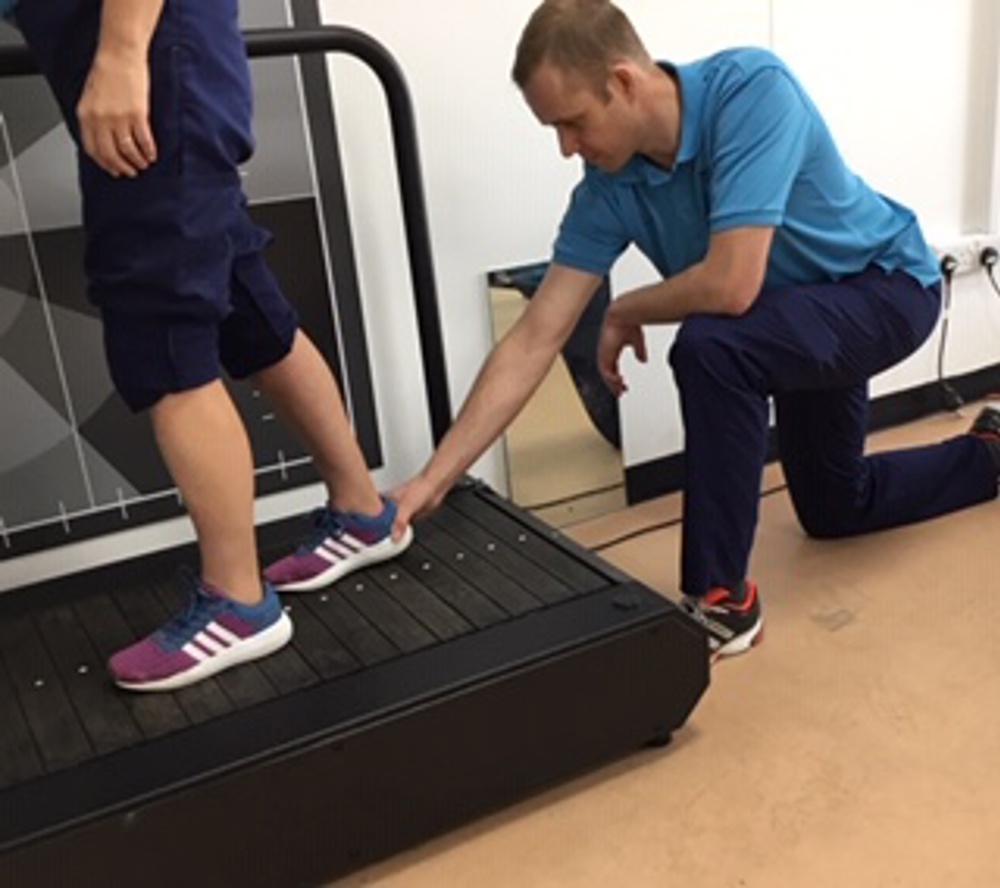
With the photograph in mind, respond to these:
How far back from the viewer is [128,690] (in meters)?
1.37

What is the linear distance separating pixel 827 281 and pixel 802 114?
270mm

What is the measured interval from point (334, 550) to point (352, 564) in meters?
0.03

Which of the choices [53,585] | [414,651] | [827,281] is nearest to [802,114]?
[827,281]

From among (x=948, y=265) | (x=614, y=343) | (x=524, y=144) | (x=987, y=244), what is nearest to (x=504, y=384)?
(x=614, y=343)

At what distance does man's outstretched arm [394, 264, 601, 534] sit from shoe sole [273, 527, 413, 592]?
0.03 meters

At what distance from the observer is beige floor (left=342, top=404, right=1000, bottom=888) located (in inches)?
51.0

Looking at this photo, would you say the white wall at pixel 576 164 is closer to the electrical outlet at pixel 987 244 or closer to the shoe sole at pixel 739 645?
the electrical outlet at pixel 987 244

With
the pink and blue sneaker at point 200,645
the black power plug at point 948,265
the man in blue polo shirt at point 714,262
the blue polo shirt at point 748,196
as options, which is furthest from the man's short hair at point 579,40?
the black power plug at point 948,265

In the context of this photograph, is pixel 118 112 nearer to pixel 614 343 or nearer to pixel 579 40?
pixel 579 40

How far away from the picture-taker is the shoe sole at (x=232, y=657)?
1365 millimetres

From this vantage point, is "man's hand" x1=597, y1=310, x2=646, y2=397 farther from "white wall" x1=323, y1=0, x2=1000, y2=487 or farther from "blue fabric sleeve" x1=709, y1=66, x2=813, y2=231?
"white wall" x1=323, y1=0, x2=1000, y2=487

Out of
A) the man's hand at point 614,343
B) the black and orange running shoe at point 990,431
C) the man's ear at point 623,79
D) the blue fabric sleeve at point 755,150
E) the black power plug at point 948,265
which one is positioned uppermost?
the man's ear at point 623,79

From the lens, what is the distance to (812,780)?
143 cm

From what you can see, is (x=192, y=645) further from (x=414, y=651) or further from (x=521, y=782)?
(x=521, y=782)
